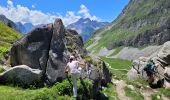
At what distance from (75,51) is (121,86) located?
28.0ft

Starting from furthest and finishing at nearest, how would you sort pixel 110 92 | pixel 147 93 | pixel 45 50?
pixel 147 93, pixel 110 92, pixel 45 50

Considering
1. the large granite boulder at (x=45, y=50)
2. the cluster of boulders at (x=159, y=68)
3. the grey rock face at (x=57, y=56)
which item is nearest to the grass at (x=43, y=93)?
the grey rock face at (x=57, y=56)

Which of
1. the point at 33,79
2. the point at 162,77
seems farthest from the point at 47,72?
the point at 162,77

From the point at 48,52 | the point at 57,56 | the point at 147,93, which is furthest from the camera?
the point at 147,93

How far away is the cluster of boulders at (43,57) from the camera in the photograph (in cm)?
3462

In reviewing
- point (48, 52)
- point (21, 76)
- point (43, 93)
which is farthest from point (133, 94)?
point (43, 93)

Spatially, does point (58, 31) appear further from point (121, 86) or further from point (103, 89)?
point (121, 86)

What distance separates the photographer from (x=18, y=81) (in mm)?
34500

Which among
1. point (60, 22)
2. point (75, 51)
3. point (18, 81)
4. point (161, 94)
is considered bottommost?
point (161, 94)

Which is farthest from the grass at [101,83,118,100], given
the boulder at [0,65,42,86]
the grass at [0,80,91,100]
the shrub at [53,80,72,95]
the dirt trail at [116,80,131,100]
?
the boulder at [0,65,42,86]

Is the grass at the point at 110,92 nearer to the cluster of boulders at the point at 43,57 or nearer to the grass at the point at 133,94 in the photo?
the cluster of boulders at the point at 43,57

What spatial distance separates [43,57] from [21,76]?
9.77ft

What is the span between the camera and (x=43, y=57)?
36.2 metres

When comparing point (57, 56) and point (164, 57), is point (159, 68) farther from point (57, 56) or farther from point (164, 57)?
point (57, 56)
